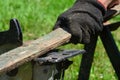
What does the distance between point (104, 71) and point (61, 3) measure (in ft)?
6.83

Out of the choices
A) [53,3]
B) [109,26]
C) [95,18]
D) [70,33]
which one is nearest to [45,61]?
[70,33]

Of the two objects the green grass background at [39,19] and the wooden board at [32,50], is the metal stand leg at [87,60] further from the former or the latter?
the green grass background at [39,19]

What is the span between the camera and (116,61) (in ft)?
13.9

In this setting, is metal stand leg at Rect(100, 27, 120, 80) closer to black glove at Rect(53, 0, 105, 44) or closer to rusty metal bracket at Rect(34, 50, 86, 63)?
black glove at Rect(53, 0, 105, 44)

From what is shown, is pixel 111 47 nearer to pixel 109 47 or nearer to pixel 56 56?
pixel 109 47

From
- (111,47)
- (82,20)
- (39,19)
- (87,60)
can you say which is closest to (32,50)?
(82,20)

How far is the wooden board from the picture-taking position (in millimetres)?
2789

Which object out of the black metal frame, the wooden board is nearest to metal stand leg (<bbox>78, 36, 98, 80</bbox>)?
the black metal frame

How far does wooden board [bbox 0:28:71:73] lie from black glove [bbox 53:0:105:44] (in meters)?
0.08

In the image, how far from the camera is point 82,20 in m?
3.38

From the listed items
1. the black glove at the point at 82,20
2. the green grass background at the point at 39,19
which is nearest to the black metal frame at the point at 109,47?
the black glove at the point at 82,20

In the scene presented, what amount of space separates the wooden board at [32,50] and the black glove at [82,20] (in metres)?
0.08

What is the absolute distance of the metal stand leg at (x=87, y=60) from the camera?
4.33 meters

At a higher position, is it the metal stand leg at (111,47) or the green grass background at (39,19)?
the metal stand leg at (111,47)
